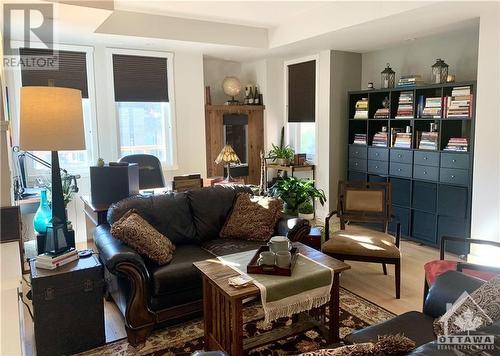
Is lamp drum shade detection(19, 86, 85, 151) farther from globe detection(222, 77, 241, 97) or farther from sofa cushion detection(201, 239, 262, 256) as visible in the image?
globe detection(222, 77, 241, 97)

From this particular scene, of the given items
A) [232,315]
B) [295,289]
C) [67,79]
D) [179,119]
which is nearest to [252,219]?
[295,289]

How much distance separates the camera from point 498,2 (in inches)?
133

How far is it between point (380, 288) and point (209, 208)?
1668 millimetres

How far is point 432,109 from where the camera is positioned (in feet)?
14.3

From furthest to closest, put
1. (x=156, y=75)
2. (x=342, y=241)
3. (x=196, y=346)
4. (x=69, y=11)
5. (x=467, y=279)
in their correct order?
(x=156, y=75), (x=69, y=11), (x=342, y=241), (x=196, y=346), (x=467, y=279)

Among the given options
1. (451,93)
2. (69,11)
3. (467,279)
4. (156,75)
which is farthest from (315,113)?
(467,279)

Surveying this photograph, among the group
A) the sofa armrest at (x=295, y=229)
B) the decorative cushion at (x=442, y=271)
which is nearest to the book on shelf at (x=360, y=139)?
the sofa armrest at (x=295, y=229)

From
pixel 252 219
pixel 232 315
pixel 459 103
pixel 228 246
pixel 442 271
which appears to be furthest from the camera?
pixel 459 103

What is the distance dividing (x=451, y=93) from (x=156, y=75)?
146 inches

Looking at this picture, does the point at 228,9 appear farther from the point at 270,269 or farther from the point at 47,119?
the point at 270,269

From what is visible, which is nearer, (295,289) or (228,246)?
(295,289)

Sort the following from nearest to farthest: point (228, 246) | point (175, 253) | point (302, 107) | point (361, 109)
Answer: point (175, 253)
point (228, 246)
point (361, 109)
point (302, 107)

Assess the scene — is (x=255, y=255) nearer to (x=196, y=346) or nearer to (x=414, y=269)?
(x=196, y=346)

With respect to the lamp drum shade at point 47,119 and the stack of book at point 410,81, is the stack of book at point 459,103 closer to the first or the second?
the stack of book at point 410,81
